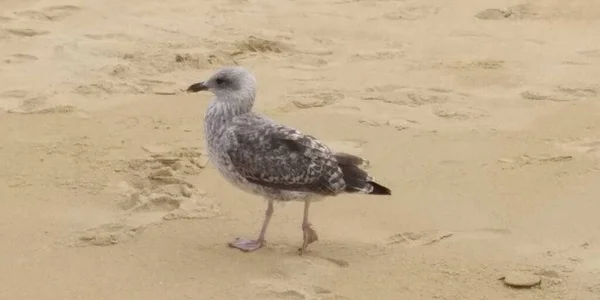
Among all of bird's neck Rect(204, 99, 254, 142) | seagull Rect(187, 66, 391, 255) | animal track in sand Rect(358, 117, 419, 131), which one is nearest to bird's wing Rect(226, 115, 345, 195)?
seagull Rect(187, 66, 391, 255)

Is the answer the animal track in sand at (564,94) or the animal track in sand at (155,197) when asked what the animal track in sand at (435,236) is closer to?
the animal track in sand at (155,197)

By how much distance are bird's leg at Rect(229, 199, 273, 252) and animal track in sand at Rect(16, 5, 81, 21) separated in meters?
4.55

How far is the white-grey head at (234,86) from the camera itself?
561 cm

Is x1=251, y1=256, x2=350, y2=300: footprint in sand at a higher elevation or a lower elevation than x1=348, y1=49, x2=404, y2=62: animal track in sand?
lower

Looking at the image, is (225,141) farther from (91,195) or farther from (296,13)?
(296,13)

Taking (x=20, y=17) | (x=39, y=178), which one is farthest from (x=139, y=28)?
(x=39, y=178)

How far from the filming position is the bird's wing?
5.33 meters

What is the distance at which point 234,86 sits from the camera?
562 cm

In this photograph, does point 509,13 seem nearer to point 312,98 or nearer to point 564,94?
point 564,94

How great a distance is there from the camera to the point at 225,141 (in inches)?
215

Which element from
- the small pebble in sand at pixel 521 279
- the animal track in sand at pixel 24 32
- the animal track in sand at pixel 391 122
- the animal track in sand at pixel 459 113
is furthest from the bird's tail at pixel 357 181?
the animal track in sand at pixel 24 32

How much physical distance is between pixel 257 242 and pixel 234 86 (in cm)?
80

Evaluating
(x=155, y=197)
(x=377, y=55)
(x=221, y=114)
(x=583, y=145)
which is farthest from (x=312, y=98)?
(x=221, y=114)

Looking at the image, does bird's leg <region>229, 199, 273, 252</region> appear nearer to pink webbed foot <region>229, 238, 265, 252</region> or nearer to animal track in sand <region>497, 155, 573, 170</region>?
pink webbed foot <region>229, 238, 265, 252</region>
